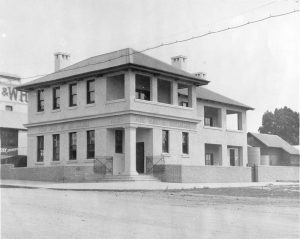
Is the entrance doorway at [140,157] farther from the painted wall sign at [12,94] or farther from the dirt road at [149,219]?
the painted wall sign at [12,94]

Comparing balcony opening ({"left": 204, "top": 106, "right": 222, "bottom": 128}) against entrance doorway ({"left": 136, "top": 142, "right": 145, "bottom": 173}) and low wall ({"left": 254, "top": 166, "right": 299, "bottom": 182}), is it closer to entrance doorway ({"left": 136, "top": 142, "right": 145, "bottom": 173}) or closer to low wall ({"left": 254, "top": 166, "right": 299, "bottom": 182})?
low wall ({"left": 254, "top": 166, "right": 299, "bottom": 182})

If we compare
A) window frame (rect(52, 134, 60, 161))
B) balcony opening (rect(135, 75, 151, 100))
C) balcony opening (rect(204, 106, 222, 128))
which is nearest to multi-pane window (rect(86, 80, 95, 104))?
balcony opening (rect(135, 75, 151, 100))

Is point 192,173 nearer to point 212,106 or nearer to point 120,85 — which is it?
point 120,85

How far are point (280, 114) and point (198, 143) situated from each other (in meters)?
60.4

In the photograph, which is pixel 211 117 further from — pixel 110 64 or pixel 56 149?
pixel 56 149

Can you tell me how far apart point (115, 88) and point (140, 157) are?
4631 mm

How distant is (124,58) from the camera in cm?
3083

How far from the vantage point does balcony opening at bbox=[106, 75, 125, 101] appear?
3089 cm

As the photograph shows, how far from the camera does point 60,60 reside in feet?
121

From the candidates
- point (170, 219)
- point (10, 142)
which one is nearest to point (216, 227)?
point (170, 219)

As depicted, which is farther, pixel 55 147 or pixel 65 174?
pixel 55 147

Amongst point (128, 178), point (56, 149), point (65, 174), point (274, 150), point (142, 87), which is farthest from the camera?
point (274, 150)

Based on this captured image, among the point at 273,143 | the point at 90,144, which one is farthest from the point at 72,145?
the point at 273,143

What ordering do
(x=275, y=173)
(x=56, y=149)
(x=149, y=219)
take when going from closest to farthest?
(x=149, y=219) → (x=56, y=149) → (x=275, y=173)
